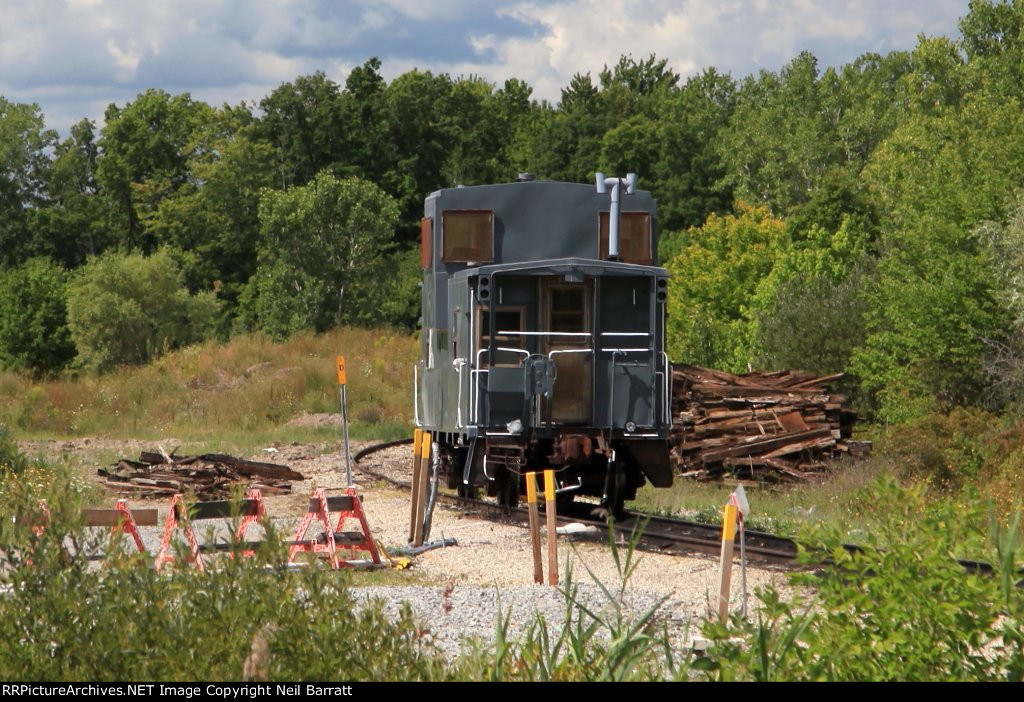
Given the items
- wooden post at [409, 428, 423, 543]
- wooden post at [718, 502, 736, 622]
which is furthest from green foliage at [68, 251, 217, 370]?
wooden post at [718, 502, 736, 622]

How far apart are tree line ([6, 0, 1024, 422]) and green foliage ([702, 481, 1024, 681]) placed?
65.2 feet

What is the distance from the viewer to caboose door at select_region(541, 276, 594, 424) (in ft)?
48.9

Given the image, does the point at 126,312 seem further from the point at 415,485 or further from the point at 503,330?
the point at 415,485

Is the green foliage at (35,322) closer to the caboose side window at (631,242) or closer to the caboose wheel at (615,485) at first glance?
the caboose side window at (631,242)

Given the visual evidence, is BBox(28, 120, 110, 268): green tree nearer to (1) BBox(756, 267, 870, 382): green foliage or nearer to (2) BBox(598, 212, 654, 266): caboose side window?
(1) BBox(756, 267, 870, 382): green foliage

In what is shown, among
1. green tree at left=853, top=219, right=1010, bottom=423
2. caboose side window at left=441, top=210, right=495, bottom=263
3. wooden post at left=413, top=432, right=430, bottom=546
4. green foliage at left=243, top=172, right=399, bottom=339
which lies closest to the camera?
wooden post at left=413, top=432, right=430, bottom=546

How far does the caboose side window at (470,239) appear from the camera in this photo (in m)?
15.9

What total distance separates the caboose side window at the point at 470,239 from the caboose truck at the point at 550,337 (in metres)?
0.01

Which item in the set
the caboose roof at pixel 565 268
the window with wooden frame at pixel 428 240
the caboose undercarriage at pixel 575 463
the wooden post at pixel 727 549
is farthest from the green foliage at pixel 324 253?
the wooden post at pixel 727 549

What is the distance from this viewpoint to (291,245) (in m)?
57.3

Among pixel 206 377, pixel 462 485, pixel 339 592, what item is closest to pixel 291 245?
pixel 206 377
